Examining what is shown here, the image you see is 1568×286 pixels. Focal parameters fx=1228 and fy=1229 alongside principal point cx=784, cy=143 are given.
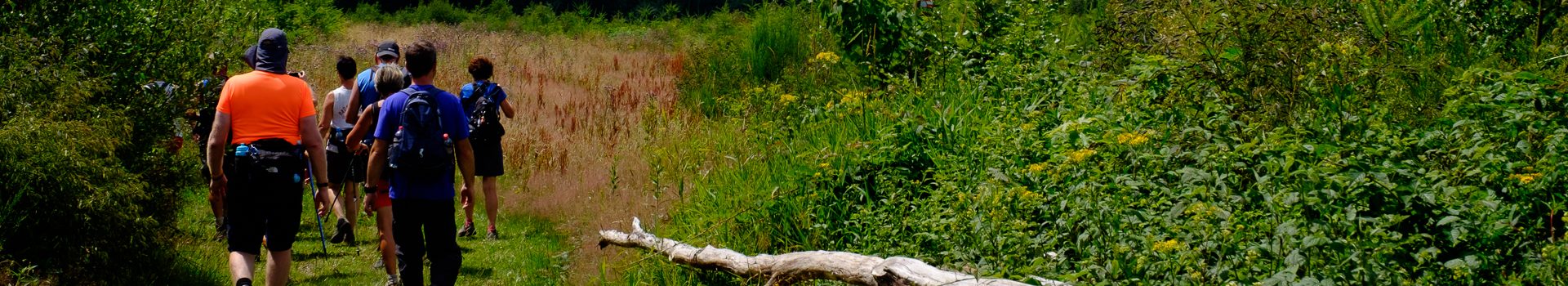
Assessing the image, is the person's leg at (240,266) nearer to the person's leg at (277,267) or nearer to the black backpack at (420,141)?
the person's leg at (277,267)

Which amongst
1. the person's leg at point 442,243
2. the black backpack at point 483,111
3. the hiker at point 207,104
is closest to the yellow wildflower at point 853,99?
the black backpack at point 483,111

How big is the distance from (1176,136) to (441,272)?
142 inches

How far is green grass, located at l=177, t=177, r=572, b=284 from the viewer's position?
7520 mm

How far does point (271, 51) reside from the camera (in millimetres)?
5914

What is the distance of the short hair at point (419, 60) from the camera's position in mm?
6133

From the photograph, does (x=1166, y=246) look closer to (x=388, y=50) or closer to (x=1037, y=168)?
(x=1037, y=168)

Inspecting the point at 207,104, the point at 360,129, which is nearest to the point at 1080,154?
the point at 360,129

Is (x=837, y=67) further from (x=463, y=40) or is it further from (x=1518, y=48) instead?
(x=463, y=40)

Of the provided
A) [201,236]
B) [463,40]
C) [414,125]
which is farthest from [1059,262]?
[463,40]

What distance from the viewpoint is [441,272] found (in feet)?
20.2

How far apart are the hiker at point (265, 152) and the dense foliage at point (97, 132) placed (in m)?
0.79

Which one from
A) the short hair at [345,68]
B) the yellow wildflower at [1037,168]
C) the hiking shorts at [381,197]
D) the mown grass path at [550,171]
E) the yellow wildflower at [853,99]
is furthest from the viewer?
the short hair at [345,68]

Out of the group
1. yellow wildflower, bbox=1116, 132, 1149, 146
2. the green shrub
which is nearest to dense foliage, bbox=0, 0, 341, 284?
the green shrub

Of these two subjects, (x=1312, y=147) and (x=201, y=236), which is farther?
(x=201, y=236)
